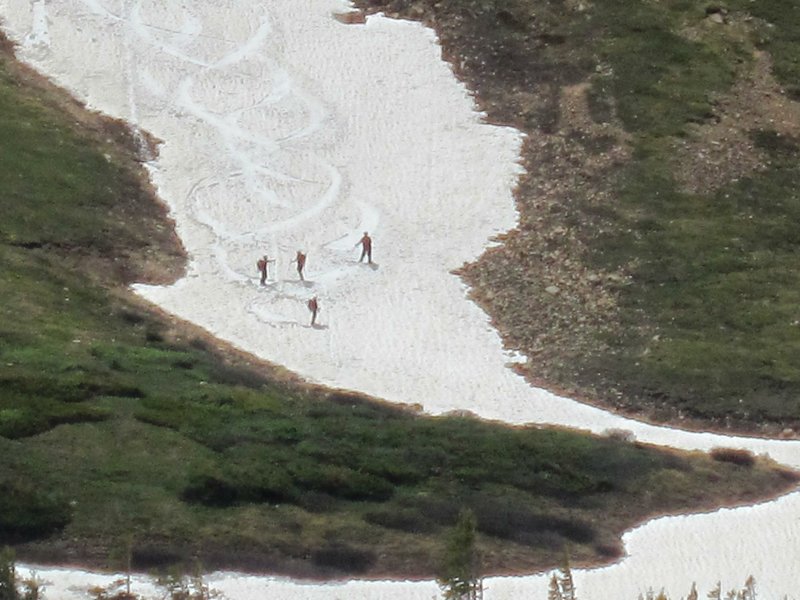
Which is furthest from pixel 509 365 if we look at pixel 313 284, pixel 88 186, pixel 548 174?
pixel 88 186

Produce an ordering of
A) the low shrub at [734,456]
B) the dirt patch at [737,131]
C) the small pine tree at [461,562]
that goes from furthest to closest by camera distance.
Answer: the dirt patch at [737,131] → the low shrub at [734,456] → the small pine tree at [461,562]

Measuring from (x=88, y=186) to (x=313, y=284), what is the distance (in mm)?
12203

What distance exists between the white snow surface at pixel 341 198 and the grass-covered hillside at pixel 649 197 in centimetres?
182

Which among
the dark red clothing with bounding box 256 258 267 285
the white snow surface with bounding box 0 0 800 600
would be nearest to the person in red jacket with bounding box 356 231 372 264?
the white snow surface with bounding box 0 0 800 600

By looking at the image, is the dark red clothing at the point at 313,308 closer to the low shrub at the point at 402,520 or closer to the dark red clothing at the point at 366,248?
the dark red clothing at the point at 366,248

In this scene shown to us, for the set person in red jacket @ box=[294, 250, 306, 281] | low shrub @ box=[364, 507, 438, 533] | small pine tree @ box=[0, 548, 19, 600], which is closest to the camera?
small pine tree @ box=[0, 548, 19, 600]

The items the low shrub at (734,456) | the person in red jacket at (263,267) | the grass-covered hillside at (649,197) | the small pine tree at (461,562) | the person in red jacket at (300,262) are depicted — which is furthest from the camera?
the person in red jacket at (263,267)

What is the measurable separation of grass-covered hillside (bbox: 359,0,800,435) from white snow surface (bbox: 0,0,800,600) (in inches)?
71.6

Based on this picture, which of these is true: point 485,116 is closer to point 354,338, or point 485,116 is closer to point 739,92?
point 739,92

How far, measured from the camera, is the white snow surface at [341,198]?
2232 inches

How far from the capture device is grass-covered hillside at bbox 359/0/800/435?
206ft

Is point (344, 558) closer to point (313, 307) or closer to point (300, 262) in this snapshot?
point (313, 307)

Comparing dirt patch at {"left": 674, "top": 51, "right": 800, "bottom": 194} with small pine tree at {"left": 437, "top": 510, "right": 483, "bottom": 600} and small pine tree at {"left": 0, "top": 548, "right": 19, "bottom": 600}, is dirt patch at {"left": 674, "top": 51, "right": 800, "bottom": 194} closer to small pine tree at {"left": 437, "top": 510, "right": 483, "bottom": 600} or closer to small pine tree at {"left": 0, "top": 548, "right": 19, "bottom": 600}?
small pine tree at {"left": 437, "top": 510, "right": 483, "bottom": 600}

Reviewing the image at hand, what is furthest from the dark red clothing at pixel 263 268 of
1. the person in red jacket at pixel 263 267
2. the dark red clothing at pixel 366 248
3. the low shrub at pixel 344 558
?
the low shrub at pixel 344 558
